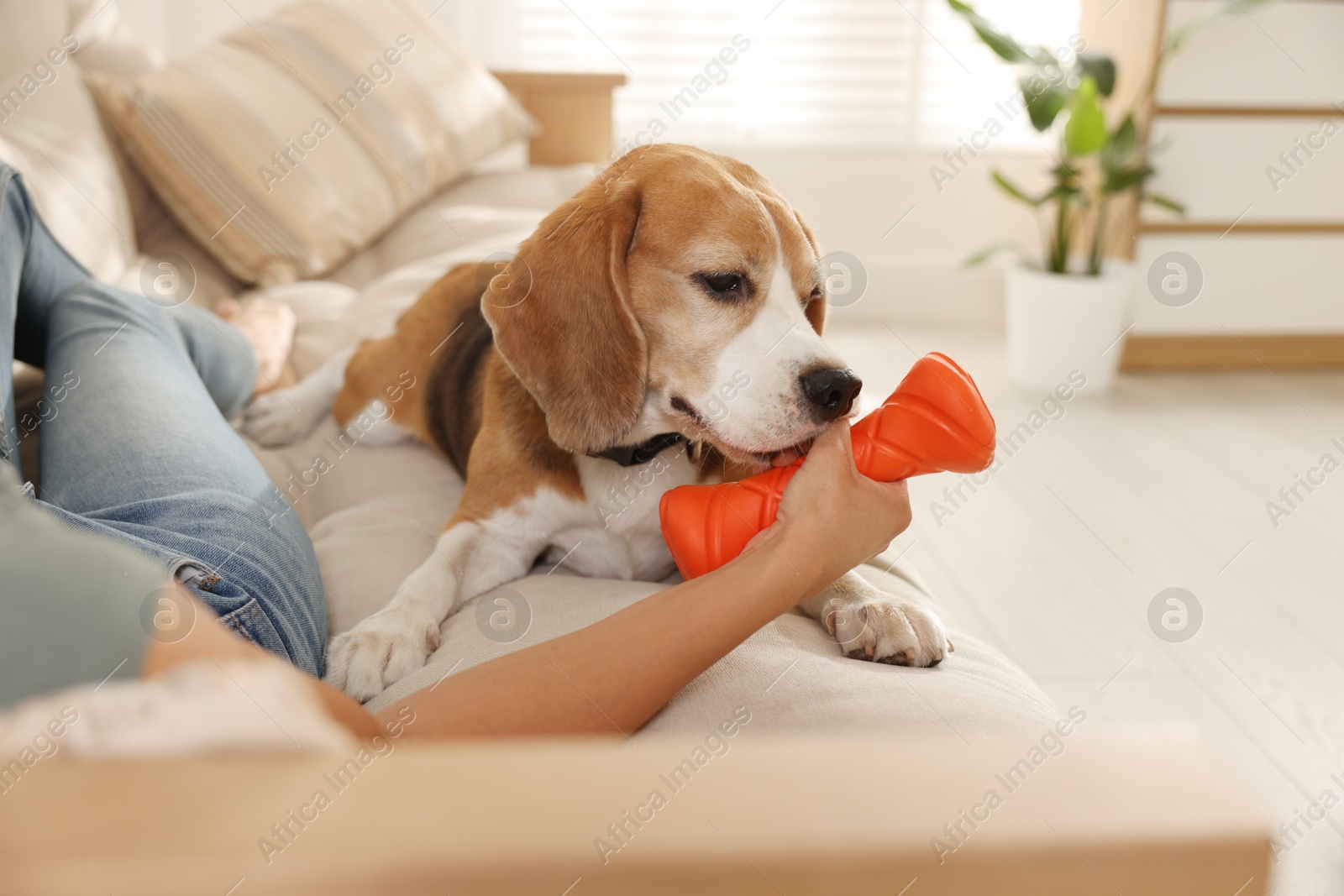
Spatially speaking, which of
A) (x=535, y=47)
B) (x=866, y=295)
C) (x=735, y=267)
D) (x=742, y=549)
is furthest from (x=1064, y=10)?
(x=742, y=549)

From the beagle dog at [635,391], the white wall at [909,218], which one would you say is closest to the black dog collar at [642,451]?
the beagle dog at [635,391]

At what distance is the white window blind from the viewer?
4336 millimetres

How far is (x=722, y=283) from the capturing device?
123 centimetres

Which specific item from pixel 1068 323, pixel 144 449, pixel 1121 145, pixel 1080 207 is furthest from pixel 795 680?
pixel 1080 207

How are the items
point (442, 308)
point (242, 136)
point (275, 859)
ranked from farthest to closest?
1. point (242, 136)
2. point (442, 308)
3. point (275, 859)

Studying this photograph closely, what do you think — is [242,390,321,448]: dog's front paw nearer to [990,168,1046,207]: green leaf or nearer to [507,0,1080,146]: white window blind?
[990,168,1046,207]: green leaf

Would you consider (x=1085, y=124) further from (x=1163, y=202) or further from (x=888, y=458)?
(x=888, y=458)

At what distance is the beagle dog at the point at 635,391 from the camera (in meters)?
1.15

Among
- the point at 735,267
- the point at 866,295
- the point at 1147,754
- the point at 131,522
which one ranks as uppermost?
the point at 1147,754

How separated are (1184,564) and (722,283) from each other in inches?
67.6

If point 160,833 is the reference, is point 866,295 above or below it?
below

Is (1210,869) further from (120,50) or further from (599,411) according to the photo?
(120,50)

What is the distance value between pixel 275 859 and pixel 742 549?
27.3 inches

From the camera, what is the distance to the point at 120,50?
2596 mm
